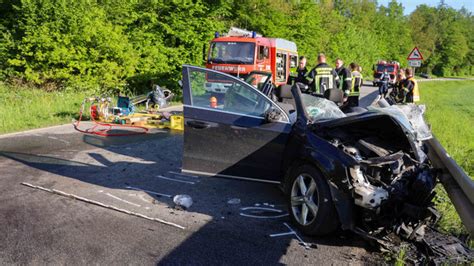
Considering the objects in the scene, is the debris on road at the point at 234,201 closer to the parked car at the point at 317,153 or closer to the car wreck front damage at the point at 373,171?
the parked car at the point at 317,153

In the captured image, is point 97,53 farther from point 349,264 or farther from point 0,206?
point 349,264

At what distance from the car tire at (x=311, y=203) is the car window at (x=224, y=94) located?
1.00m

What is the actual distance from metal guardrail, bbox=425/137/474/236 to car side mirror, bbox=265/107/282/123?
176 cm

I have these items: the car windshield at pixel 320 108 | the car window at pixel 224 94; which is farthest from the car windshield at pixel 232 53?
the car windshield at pixel 320 108

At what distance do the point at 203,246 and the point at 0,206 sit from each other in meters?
2.63

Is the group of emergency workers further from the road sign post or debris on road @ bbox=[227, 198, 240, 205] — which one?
the road sign post

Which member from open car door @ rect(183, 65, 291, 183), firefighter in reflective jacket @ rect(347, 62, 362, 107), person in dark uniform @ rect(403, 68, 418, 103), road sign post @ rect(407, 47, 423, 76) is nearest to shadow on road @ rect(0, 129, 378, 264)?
open car door @ rect(183, 65, 291, 183)

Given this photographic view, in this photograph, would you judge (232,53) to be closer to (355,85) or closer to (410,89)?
(355,85)

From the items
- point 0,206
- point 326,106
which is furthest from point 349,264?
point 0,206

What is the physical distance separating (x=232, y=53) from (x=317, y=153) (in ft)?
33.2

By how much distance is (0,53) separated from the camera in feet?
48.2

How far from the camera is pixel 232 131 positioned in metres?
4.79

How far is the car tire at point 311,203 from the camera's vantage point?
3.82m

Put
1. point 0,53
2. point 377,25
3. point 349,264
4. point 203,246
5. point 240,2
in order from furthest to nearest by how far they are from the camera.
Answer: point 377,25 → point 240,2 → point 0,53 → point 203,246 → point 349,264
